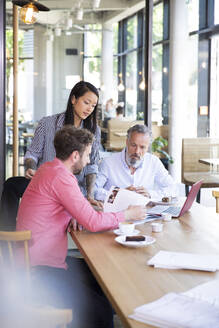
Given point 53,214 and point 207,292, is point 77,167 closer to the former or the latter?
point 53,214

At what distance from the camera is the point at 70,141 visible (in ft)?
8.96

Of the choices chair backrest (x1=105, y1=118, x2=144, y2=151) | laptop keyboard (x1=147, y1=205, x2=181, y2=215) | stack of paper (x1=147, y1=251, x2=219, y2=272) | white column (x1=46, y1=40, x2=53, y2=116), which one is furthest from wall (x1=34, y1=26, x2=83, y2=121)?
stack of paper (x1=147, y1=251, x2=219, y2=272)

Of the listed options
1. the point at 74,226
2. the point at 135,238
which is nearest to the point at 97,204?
the point at 74,226

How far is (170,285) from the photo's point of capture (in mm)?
1888

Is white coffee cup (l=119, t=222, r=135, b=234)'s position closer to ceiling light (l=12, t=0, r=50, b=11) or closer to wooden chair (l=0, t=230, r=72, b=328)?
wooden chair (l=0, t=230, r=72, b=328)

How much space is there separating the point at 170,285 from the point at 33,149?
2.31 m

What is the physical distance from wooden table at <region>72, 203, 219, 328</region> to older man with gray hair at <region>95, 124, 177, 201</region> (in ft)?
2.48

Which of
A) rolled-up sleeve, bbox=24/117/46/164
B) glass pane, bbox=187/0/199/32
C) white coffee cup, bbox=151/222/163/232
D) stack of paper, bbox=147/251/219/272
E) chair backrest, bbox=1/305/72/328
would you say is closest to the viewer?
stack of paper, bbox=147/251/219/272

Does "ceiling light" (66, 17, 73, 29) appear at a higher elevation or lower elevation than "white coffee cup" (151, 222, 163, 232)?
higher

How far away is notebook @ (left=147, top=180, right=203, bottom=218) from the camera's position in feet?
10.1

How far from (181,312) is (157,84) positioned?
497 centimetres

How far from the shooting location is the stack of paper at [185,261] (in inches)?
81.2

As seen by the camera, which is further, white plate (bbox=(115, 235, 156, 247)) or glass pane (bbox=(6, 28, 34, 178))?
glass pane (bbox=(6, 28, 34, 178))

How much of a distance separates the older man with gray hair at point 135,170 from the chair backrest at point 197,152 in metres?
2.69
